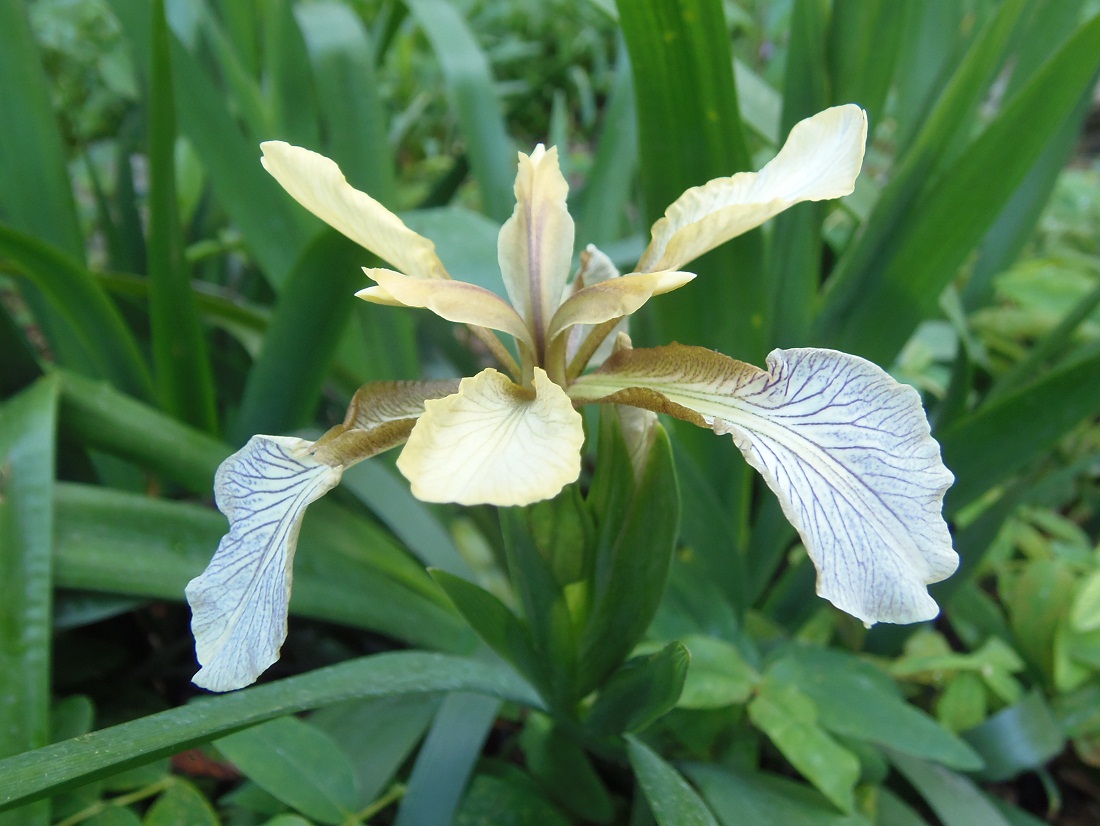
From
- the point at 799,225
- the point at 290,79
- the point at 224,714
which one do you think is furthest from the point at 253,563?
the point at 290,79

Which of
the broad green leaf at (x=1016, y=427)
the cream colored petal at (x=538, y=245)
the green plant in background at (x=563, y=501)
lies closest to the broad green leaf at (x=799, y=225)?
the green plant in background at (x=563, y=501)

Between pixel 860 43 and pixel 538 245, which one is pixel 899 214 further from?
pixel 538 245

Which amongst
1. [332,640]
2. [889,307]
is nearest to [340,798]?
[332,640]

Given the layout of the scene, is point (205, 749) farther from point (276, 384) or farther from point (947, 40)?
point (947, 40)

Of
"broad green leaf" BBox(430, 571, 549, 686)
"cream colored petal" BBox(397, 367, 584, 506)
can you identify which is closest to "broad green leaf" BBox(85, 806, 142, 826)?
"broad green leaf" BBox(430, 571, 549, 686)

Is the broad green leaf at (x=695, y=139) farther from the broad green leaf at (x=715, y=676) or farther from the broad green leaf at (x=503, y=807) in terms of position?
the broad green leaf at (x=503, y=807)
